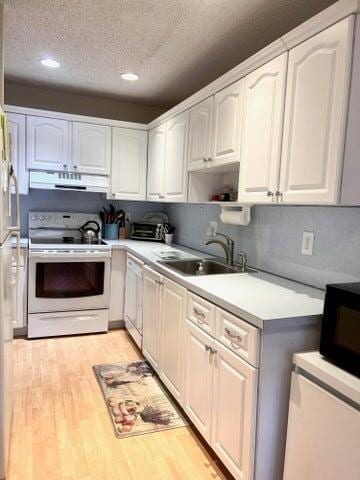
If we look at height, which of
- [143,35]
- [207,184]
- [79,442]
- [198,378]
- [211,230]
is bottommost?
[79,442]

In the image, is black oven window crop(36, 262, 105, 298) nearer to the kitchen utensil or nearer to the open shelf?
the kitchen utensil

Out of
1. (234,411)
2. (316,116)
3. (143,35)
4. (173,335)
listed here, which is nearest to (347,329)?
(234,411)

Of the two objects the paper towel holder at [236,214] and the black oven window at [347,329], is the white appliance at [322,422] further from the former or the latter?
the paper towel holder at [236,214]

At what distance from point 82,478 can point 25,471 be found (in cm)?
29

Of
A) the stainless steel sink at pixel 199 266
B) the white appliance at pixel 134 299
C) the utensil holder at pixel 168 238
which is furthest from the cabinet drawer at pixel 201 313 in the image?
the utensil holder at pixel 168 238

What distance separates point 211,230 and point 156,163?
97cm

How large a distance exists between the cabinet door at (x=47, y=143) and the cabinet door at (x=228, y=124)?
178 centimetres

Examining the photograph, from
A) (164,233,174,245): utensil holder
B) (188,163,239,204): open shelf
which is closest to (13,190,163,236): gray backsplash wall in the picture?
(164,233,174,245): utensil holder

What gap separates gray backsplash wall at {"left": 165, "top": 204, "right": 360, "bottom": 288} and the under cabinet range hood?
1412 millimetres

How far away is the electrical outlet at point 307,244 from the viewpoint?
193cm

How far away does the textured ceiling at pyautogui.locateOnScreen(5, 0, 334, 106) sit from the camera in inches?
76.5

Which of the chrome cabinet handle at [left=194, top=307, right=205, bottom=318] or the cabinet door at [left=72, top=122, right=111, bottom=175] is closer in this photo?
the chrome cabinet handle at [left=194, top=307, right=205, bottom=318]

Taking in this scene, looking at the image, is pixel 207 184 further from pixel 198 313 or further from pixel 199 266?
pixel 198 313

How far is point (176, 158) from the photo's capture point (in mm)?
3018
